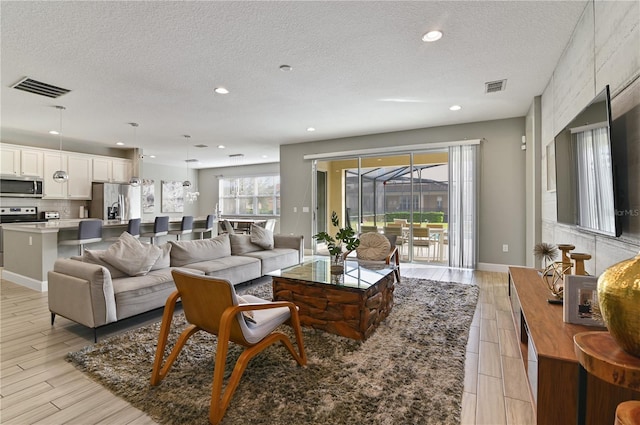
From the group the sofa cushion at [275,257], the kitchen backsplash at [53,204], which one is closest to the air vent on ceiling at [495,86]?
the sofa cushion at [275,257]

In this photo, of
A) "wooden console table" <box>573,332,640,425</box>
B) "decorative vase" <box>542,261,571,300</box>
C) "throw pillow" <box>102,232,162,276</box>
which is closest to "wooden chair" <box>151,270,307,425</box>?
"throw pillow" <box>102,232,162,276</box>

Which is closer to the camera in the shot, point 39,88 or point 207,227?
point 39,88

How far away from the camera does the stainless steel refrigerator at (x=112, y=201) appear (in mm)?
6961

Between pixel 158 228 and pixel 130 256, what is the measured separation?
3.04 meters

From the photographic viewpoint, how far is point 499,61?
123 inches

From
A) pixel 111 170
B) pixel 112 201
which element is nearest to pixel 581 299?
pixel 112 201

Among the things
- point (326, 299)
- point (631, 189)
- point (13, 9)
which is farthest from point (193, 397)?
point (13, 9)

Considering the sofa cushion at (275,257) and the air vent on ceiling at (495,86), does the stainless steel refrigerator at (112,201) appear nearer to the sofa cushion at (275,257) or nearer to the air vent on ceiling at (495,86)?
the sofa cushion at (275,257)

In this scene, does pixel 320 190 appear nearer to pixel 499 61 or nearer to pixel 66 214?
pixel 499 61

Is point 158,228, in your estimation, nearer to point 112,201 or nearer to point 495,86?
point 112,201

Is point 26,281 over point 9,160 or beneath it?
beneath

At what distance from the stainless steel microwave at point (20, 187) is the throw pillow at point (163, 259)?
464cm

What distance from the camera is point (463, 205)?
538cm

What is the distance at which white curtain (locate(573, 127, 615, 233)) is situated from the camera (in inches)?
67.9
